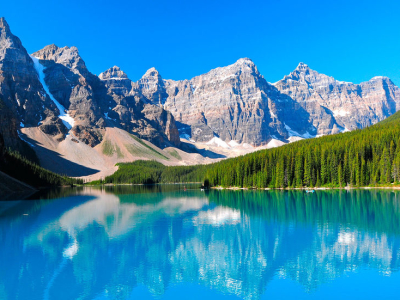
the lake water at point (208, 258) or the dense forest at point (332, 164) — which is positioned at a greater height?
the dense forest at point (332, 164)

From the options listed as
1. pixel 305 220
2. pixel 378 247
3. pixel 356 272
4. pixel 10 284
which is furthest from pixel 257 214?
pixel 10 284

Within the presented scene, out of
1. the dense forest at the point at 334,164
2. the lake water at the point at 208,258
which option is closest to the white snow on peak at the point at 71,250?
the lake water at the point at 208,258

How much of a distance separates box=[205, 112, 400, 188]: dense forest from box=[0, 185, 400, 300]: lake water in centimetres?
4583

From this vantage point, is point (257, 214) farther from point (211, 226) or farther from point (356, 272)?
point (356, 272)

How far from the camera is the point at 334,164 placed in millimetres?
86750

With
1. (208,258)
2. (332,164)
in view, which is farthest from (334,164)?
(208,258)

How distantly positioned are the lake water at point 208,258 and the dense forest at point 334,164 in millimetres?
45831

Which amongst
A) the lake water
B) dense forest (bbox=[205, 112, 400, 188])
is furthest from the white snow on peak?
dense forest (bbox=[205, 112, 400, 188])

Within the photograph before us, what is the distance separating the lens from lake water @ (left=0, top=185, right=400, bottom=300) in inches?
727

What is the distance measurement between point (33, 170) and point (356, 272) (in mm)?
142321

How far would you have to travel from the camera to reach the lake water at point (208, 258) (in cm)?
1847

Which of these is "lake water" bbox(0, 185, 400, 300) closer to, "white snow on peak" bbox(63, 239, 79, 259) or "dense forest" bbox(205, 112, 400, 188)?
"white snow on peak" bbox(63, 239, 79, 259)

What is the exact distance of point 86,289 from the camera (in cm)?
1898

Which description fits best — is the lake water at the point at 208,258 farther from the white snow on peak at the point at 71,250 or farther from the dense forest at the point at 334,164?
the dense forest at the point at 334,164
